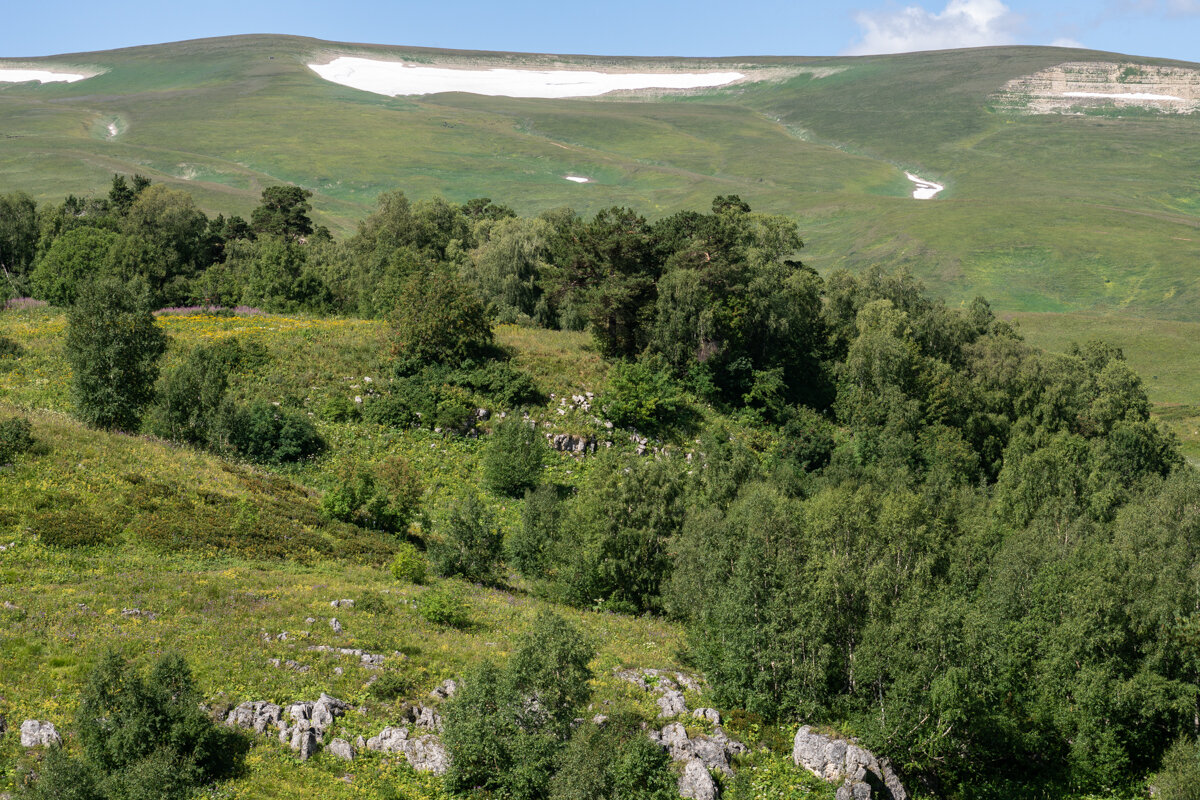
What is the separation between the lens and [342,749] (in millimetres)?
23188

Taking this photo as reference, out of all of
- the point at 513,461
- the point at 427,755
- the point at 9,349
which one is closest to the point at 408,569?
the point at 427,755

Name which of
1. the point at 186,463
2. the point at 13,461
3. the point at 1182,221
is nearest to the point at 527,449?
the point at 186,463

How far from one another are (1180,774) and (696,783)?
16.3 metres

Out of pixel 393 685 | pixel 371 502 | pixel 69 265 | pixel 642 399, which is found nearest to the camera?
pixel 393 685

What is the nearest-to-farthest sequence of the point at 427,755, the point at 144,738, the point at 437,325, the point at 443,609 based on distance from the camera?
the point at 144,738 → the point at 427,755 → the point at 443,609 → the point at 437,325

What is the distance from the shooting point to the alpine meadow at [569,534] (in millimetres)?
23578

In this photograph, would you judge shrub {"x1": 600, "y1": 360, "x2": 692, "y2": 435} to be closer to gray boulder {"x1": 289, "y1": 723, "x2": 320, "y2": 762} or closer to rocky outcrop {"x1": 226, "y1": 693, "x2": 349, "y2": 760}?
rocky outcrop {"x1": 226, "y1": 693, "x2": 349, "y2": 760}

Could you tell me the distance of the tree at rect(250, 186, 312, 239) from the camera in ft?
334

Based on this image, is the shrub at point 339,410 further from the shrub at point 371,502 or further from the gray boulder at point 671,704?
the gray boulder at point 671,704

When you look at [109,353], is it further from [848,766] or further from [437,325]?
[848,766]

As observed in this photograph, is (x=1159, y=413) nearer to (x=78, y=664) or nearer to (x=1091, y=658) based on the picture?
(x=1091, y=658)

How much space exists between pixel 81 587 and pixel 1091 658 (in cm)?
3487

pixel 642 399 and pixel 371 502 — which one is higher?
pixel 642 399


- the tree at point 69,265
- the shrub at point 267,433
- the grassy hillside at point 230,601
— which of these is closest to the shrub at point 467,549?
the grassy hillside at point 230,601
